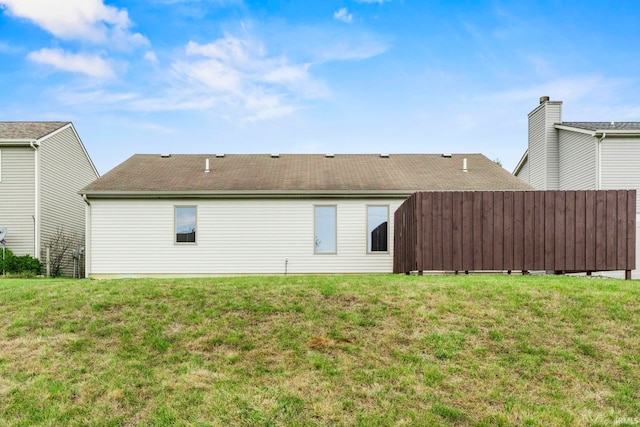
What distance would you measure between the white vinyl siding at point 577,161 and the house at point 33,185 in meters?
18.3

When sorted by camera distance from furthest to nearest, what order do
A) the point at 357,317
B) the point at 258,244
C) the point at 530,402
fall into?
the point at 258,244 < the point at 357,317 < the point at 530,402

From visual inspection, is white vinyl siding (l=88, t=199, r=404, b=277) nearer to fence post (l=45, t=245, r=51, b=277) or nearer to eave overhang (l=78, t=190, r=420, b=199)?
eave overhang (l=78, t=190, r=420, b=199)

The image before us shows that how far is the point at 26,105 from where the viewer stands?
856 inches

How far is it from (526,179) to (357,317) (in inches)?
683

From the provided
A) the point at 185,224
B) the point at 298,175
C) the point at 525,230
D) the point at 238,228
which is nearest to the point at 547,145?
the point at 298,175

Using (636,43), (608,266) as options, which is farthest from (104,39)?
(636,43)

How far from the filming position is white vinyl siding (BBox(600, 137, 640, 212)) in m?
17.0

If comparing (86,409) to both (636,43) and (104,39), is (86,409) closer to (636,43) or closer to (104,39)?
(104,39)

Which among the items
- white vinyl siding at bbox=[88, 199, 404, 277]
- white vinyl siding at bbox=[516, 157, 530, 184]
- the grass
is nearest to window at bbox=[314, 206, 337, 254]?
white vinyl siding at bbox=[88, 199, 404, 277]

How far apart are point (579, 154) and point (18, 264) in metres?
19.1

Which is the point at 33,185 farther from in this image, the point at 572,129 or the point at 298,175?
the point at 572,129

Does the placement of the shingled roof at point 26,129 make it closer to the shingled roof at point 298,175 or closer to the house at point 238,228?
the shingled roof at point 298,175

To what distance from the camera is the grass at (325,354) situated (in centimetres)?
550

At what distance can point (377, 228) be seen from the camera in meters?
15.5
